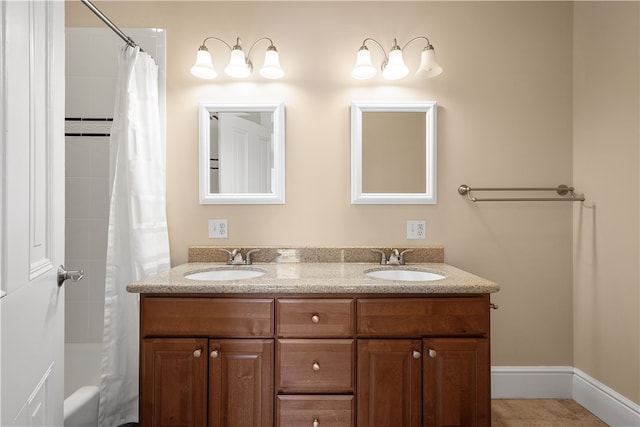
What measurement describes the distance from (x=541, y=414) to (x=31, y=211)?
2.47m

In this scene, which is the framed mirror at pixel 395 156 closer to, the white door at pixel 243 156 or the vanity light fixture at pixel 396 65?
the vanity light fixture at pixel 396 65

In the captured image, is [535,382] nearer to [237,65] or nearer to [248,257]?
[248,257]

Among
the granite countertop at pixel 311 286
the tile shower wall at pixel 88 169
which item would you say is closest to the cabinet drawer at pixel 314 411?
the granite countertop at pixel 311 286

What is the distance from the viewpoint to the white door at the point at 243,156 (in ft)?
7.18

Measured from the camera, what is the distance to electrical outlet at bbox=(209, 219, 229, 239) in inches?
86.7

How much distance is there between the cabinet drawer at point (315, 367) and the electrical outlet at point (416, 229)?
0.88 meters

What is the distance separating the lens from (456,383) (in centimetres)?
155

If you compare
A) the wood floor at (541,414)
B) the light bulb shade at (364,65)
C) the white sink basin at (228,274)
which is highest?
the light bulb shade at (364,65)

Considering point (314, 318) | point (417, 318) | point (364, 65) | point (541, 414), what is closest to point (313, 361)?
point (314, 318)

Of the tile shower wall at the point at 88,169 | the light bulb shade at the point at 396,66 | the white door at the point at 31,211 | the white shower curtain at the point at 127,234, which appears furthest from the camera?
the tile shower wall at the point at 88,169

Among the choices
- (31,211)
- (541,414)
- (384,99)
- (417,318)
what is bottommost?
(541,414)

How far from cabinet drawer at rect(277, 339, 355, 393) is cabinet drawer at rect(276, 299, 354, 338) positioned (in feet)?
0.14

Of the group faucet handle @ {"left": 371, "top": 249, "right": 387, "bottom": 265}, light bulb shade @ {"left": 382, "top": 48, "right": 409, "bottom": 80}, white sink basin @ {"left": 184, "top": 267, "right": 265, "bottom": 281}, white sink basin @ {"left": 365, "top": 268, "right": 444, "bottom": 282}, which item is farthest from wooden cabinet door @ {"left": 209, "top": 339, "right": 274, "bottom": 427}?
light bulb shade @ {"left": 382, "top": 48, "right": 409, "bottom": 80}

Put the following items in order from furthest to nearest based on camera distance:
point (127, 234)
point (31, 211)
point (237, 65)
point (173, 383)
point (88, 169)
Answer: point (88, 169) < point (237, 65) < point (127, 234) < point (173, 383) < point (31, 211)
